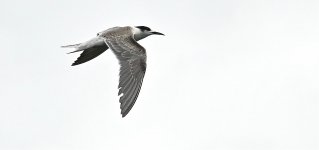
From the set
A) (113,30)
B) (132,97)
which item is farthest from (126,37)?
(132,97)

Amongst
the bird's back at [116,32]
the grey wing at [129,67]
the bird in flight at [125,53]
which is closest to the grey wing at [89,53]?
the bird in flight at [125,53]

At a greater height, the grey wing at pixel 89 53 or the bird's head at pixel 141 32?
the bird's head at pixel 141 32

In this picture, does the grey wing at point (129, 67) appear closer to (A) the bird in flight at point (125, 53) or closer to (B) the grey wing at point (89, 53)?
(A) the bird in flight at point (125, 53)

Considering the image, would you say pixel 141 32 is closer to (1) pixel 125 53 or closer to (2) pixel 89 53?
(2) pixel 89 53

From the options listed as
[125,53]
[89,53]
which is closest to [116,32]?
[89,53]

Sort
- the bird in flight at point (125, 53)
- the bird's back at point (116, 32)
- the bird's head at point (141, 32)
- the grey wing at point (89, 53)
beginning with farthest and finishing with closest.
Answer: the bird's head at point (141, 32) → the grey wing at point (89, 53) → the bird's back at point (116, 32) → the bird in flight at point (125, 53)

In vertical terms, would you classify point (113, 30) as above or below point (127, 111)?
above

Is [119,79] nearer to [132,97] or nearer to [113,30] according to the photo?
[132,97]

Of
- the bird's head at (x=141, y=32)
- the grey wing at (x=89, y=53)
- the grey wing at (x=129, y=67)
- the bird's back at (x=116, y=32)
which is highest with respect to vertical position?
the bird's head at (x=141, y=32)
